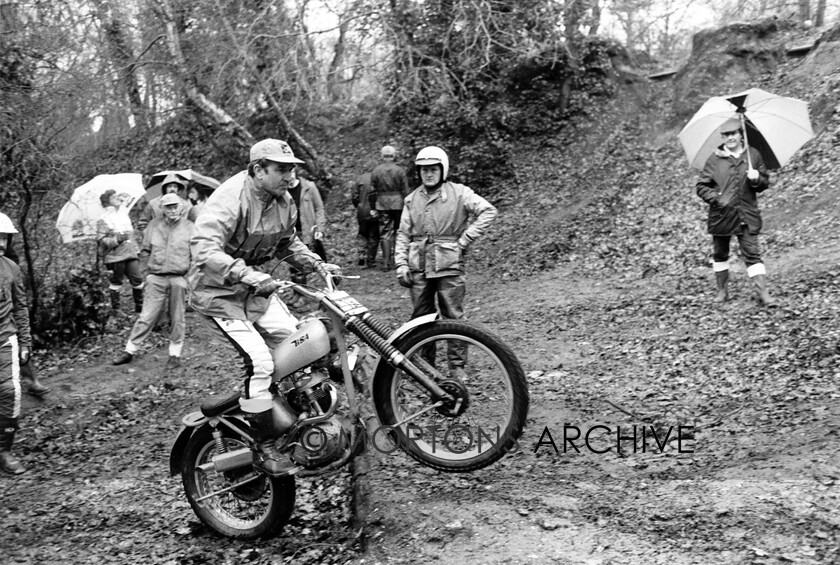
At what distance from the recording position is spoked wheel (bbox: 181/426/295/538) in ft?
15.7

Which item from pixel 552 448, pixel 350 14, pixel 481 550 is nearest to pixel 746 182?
pixel 552 448

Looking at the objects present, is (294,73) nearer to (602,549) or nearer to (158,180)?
(158,180)

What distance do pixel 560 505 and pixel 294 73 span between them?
1265cm

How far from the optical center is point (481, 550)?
4070 millimetres

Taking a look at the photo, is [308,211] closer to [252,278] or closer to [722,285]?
[722,285]

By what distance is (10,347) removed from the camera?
6.54 metres

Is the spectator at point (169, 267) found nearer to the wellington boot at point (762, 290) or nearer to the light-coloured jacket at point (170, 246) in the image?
the light-coloured jacket at point (170, 246)

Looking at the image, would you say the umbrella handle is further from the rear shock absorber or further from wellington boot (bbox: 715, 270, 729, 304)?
the rear shock absorber

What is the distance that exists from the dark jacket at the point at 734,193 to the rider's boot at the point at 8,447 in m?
7.36

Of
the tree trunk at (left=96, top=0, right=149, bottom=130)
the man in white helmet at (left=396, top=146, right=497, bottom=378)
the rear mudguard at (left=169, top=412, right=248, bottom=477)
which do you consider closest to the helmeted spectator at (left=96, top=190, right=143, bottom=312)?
the tree trunk at (left=96, top=0, right=149, bottom=130)

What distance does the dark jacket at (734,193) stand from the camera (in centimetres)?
873

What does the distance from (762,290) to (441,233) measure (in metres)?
3.89

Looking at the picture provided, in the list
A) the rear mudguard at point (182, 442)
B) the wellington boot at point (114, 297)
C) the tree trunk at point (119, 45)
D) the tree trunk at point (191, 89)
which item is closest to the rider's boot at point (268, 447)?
the rear mudguard at point (182, 442)

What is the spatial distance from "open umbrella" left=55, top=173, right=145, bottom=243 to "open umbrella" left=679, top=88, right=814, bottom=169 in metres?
7.66
